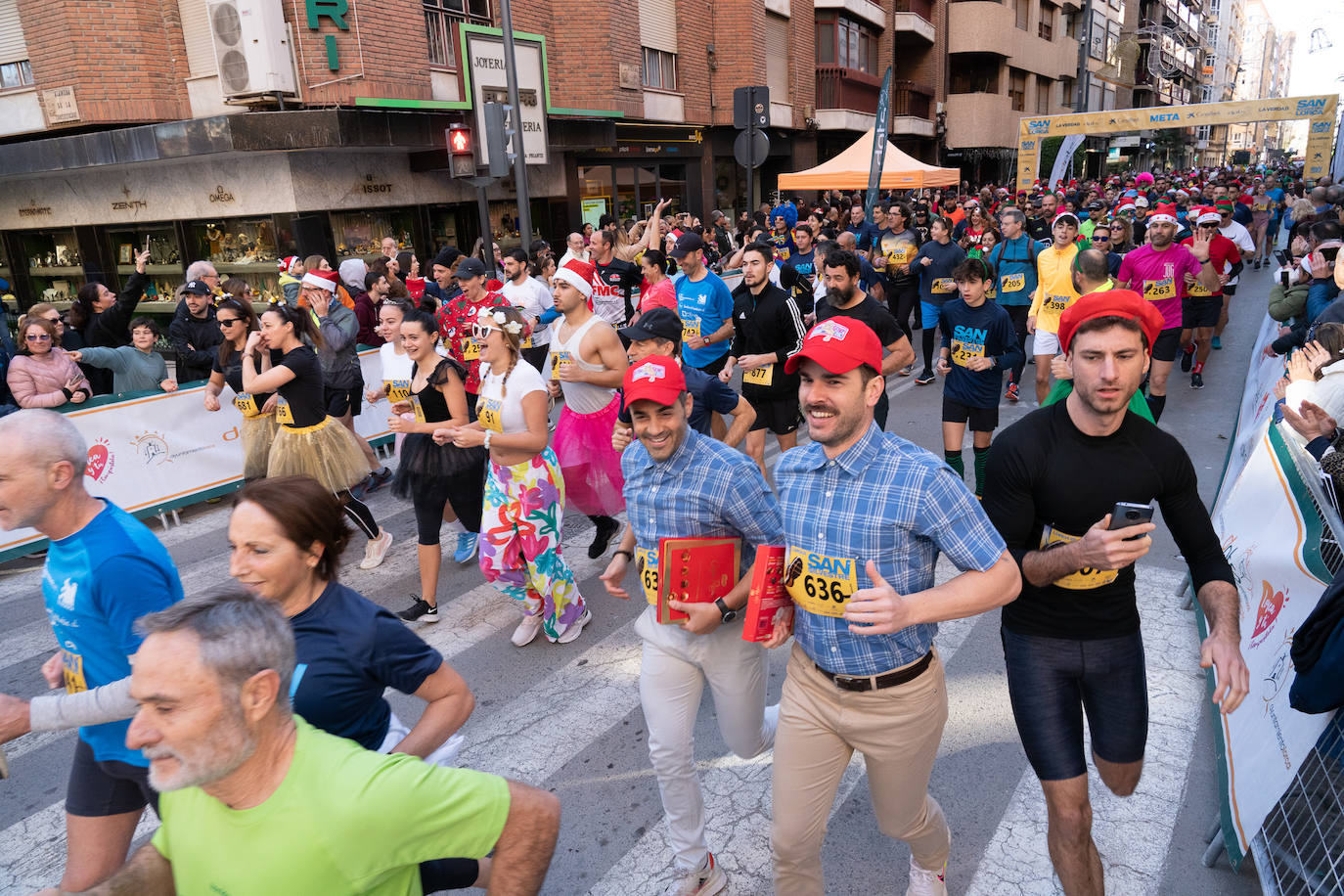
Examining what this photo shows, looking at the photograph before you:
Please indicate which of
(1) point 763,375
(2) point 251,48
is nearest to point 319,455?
(1) point 763,375

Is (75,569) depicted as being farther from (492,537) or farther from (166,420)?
(166,420)

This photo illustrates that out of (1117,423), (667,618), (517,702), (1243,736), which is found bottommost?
(517,702)

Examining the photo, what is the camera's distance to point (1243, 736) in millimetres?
3297

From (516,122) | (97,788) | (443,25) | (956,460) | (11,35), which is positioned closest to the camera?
(97,788)

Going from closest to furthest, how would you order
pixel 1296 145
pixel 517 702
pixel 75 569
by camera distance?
pixel 75 569, pixel 517 702, pixel 1296 145

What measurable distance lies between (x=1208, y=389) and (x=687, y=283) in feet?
22.3

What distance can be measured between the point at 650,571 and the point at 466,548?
3.82 m

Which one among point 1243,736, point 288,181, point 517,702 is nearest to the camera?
point 1243,736

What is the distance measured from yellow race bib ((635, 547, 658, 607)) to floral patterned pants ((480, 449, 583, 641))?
183 cm

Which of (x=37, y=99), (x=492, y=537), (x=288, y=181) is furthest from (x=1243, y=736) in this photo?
(x=37, y=99)

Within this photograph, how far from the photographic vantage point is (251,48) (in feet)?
43.9

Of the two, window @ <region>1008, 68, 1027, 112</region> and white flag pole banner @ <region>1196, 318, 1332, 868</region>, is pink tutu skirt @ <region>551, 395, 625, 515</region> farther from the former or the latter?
window @ <region>1008, 68, 1027, 112</region>

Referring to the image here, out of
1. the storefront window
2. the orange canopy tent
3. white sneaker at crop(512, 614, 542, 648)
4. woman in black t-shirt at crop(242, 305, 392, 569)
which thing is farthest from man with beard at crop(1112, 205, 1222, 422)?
the storefront window

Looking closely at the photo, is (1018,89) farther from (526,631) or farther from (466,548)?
(526,631)
